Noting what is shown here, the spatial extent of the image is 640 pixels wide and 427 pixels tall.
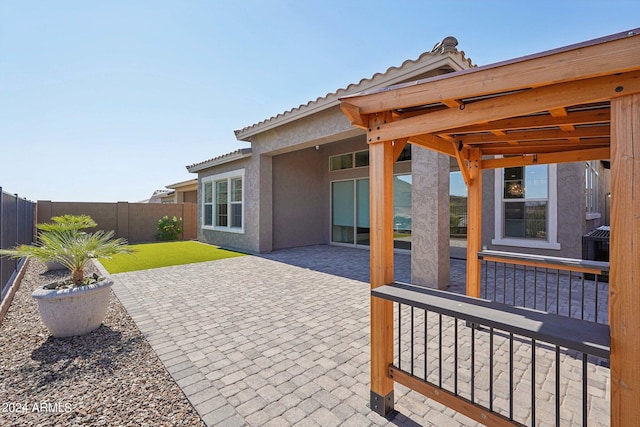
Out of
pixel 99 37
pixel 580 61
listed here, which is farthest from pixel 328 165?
pixel 580 61

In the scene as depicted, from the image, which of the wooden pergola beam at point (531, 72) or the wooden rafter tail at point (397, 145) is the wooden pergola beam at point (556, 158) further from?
the wooden pergola beam at point (531, 72)

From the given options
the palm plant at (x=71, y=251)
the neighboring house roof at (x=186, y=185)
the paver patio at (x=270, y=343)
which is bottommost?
the paver patio at (x=270, y=343)

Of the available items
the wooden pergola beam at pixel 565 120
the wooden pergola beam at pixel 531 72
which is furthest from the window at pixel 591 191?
the wooden pergola beam at pixel 531 72

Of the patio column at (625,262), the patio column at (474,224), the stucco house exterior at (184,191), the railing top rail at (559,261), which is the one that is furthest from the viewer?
the stucco house exterior at (184,191)

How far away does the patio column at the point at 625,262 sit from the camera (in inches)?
58.0

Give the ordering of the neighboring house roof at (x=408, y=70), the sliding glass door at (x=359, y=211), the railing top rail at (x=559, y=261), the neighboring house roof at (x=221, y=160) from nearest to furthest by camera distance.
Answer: the railing top rail at (x=559, y=261) < the neighboring house roof at (x=408, y=70) < the sliding glass door at (x=359, y=211) < the neighboring house roof at (x=221, y=160)

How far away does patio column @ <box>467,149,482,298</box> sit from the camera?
419 cm

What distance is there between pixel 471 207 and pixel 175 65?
833 centimetres

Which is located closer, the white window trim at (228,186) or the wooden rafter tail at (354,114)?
the wooden rafter tail at (354,114)

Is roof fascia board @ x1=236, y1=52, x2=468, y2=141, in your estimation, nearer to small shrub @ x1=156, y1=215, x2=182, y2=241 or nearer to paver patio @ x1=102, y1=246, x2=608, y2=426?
paver patio @ x1=102, y1=246, x2=608, y2=426

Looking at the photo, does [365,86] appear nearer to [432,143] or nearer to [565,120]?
[432,143]

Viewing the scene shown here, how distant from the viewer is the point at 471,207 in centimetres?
426

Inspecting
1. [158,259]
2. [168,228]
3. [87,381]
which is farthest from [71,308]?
[168,228]

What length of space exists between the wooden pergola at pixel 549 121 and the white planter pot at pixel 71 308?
373cm
